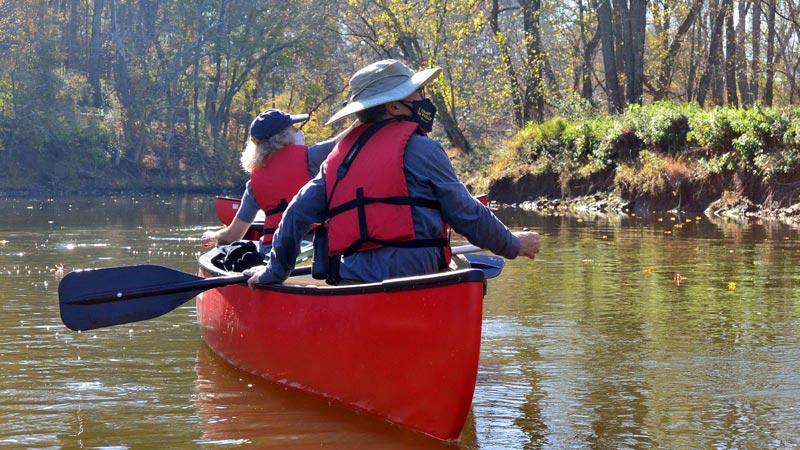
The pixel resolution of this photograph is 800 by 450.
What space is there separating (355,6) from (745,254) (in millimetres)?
19175

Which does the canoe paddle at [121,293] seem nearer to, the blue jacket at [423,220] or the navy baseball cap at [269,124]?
the blue jacket at [423,220]


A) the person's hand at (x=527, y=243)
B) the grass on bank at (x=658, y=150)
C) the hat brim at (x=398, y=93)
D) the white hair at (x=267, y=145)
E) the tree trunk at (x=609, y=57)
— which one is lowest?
the person's hand at (x=527, y=243)

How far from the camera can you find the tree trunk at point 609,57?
25.6 m

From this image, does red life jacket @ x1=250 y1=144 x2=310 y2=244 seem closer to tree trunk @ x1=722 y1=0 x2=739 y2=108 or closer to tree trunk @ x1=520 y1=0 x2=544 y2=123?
tree trunk @ x1=520 y1=0 x2=544 y2=123

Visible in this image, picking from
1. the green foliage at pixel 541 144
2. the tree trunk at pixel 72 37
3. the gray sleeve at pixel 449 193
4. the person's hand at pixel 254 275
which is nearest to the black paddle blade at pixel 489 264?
the person's hand at pixel 254 275

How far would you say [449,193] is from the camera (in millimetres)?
5113

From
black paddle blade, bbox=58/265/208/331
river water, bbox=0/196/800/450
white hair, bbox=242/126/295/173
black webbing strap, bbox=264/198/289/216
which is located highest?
white hair, bbox=242/126/295/173

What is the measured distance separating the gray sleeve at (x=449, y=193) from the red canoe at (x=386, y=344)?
1.47 ft

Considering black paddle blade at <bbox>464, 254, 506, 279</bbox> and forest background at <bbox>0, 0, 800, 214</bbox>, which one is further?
forest background at <bbox>0, 0, 800, 214</bbox>

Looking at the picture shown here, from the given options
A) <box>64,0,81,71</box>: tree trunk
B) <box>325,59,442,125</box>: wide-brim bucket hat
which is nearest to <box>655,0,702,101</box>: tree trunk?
<box>325,59,442,125</box>: wide-brim bucket hat

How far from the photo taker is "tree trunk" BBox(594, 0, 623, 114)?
2556 cm

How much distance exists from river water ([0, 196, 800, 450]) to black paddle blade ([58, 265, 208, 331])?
15.8 inches

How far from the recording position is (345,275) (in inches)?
217

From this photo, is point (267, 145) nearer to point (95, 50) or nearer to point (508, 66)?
point (508, 66)
